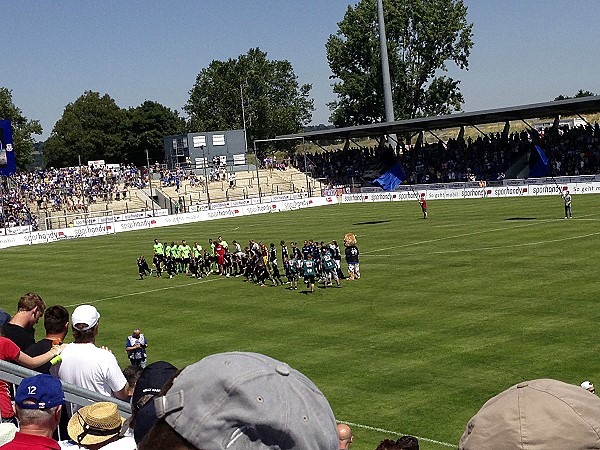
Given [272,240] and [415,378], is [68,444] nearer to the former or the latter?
[415,378]

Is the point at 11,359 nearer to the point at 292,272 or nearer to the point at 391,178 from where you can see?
the point at 292,272

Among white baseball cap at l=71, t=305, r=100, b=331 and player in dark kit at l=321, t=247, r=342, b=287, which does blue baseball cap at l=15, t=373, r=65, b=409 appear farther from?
player in dark kit at l=321, t=247, r=342, b=287

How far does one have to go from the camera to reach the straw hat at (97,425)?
17.9 ft

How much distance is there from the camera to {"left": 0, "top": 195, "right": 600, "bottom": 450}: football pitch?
16.5 metres

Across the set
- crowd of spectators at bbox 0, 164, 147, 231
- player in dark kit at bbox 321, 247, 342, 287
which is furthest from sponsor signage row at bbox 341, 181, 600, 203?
player in dark kit at bbox 321, 247, 342, 287

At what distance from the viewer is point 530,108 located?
219 ft

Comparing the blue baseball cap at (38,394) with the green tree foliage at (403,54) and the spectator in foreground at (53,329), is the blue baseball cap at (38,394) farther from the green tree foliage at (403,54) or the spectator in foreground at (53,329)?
the green tree foliage at (403,54)

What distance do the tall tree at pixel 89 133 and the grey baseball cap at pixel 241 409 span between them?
130 metres

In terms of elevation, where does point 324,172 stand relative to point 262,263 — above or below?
above

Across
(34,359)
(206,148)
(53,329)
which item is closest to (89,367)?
(34,359)

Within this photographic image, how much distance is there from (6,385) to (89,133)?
127m

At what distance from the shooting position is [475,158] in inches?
3113

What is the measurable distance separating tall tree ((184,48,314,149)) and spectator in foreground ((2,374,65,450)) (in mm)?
133730

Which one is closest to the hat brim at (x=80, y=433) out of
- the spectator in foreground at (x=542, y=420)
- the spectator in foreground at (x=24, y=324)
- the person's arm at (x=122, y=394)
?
the person's arm at (x=122, y=394)
